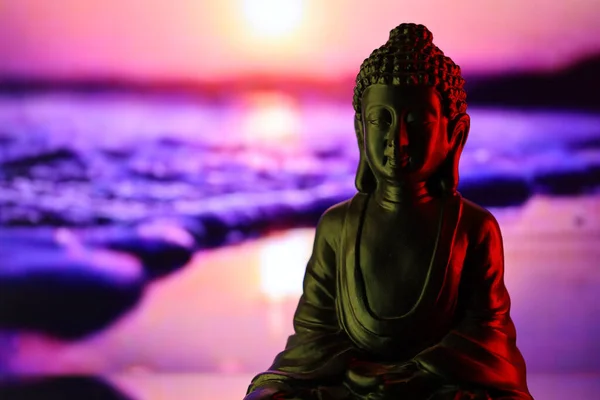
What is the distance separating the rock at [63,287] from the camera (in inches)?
136

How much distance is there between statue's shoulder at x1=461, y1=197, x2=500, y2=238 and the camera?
192 centimetres

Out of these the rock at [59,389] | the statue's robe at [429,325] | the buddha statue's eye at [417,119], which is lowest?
the statue's robe at [429,325]

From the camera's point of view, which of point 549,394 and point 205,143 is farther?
point 205,143

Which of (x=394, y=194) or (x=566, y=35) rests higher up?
(x=566, y=35)

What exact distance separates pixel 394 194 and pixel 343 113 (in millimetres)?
1434

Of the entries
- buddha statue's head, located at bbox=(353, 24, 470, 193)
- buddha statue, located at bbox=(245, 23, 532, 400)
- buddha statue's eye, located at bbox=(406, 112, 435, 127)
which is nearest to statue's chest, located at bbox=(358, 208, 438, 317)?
buddha statue, located at bbox=(245, 23, 532, 400)

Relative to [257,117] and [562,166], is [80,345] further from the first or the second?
A: [562,166]

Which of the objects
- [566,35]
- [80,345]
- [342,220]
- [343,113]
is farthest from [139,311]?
[566,35]

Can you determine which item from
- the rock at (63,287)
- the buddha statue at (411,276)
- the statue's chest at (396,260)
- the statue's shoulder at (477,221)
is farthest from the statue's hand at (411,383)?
the rock at (63,287)

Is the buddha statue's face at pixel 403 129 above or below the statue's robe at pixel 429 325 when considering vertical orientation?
above

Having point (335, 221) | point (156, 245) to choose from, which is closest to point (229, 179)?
point (156, 245)

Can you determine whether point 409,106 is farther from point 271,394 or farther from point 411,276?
point 271,394

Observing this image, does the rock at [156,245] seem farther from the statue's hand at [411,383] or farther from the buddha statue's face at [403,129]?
the statue's hand at [411,383]

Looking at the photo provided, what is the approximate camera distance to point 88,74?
3.46m
